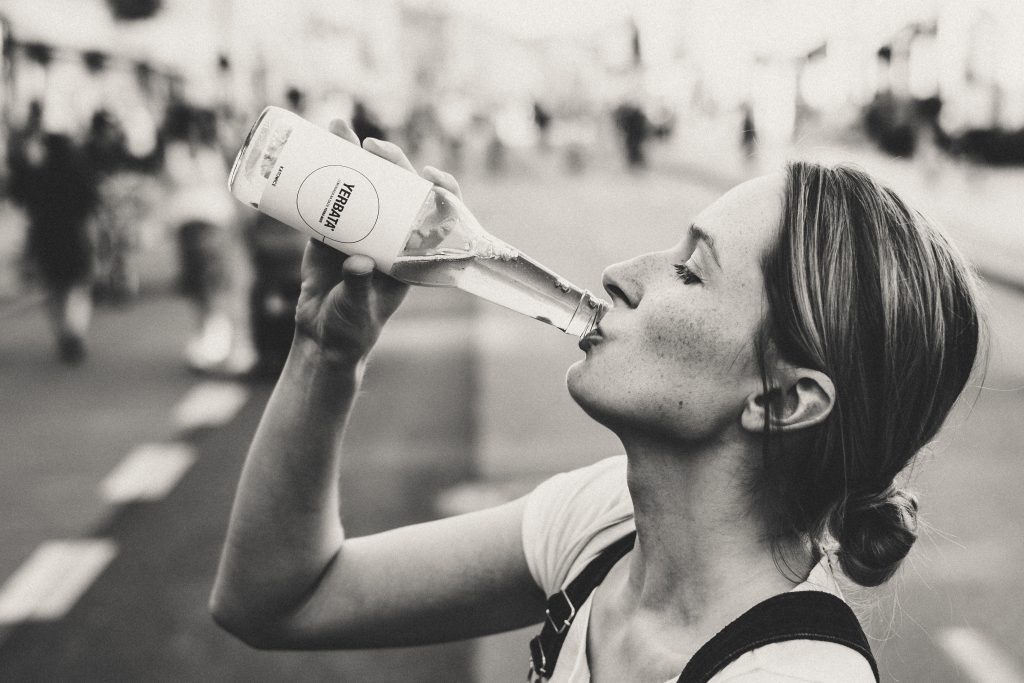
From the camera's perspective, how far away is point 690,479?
1475 millimetres

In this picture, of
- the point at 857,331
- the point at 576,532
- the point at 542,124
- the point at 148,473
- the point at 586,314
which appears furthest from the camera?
the point at 542,124

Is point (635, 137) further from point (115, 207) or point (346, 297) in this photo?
point (346, 297)

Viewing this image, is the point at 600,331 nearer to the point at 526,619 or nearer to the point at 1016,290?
the point at 526,619

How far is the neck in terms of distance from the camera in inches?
56.5

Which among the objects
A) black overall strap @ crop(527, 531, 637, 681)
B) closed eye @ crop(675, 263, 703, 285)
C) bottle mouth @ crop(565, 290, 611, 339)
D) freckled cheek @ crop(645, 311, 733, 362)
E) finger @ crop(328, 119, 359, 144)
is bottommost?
black overall strap @ crop(527, 531, 637, 681)

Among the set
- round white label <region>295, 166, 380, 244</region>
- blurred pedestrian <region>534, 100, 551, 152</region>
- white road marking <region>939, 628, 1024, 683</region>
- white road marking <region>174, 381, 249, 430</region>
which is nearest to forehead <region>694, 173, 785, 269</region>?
round white label <region>295, 166, 380, 244</region>

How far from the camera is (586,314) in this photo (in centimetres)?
177

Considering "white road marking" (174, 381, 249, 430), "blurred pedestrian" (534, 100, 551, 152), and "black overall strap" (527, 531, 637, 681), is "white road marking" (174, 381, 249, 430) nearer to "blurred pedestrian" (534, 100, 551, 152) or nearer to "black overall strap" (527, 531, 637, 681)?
"black overall strap" (527, 531, 637, 681)

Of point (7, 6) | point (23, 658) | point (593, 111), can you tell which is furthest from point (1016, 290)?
point (593, 111)

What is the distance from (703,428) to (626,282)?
0.81 ft

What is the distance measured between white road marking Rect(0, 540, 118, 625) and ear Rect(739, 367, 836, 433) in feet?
10.5

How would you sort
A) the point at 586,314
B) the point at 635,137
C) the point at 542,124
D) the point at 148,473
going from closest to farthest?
the point at 586,314, the point at 148,473, the point at 635,137, the point at 542,124

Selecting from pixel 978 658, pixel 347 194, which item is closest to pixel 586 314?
pixel 347 194

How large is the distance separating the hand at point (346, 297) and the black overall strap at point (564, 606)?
50 cm
